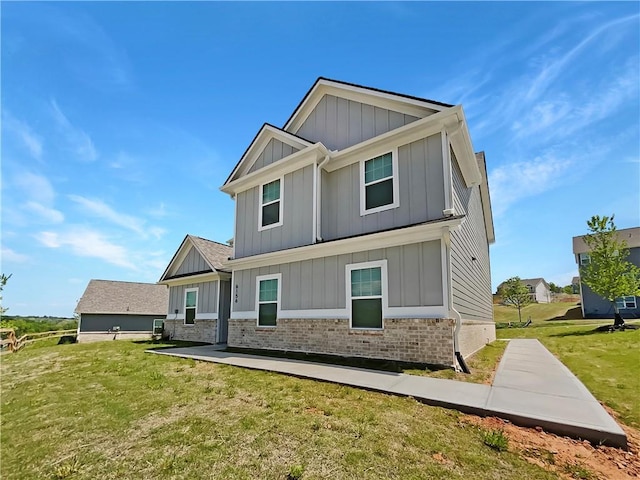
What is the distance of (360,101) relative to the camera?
1015 centimetres

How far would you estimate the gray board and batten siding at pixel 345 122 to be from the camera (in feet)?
30.9

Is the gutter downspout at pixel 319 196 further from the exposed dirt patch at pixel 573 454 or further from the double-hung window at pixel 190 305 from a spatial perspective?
the double-hung window at pixel 190 305

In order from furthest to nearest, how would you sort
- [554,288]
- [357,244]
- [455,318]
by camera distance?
[554,288] → [357,244] → [455,318]

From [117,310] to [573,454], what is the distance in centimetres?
3190

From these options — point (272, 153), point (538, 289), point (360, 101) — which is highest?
point (360, 101)

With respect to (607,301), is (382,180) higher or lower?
higher

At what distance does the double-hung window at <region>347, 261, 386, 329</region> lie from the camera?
802 cm

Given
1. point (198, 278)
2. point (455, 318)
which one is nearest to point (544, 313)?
point (455, 318)

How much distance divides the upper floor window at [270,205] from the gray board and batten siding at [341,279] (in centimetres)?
163

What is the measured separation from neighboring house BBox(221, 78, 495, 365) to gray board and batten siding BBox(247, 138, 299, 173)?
0.05 m

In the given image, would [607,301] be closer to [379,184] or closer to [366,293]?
[379,184]

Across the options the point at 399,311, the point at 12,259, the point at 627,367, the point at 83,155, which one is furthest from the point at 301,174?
the point at 12,259

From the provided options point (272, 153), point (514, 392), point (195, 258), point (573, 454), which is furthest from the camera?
point (195, 258)

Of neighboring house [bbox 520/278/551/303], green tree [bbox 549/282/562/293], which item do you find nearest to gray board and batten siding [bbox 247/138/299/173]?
neighboring house [bbox 520/278/551/303]
